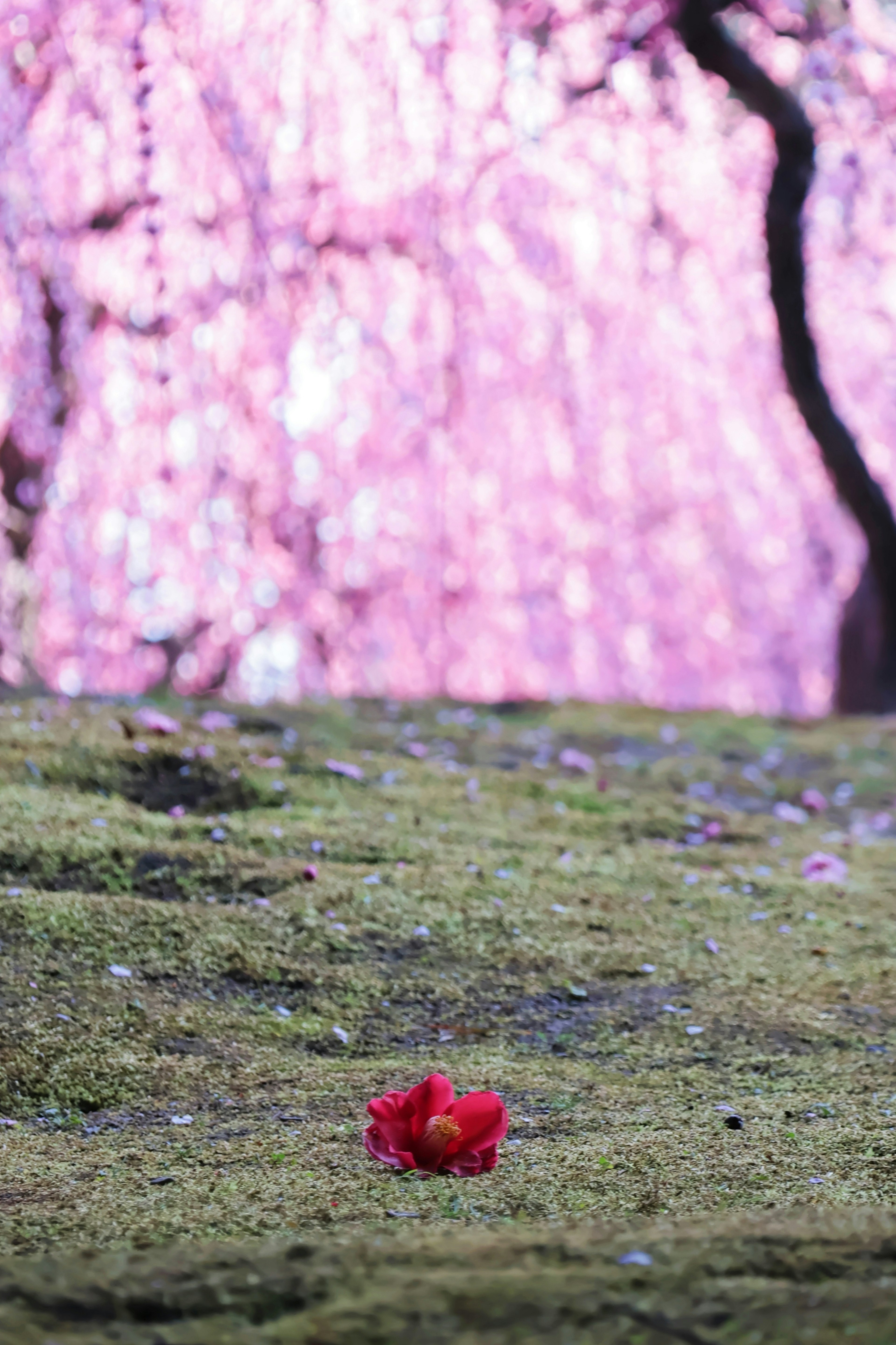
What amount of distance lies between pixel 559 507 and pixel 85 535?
127 inches

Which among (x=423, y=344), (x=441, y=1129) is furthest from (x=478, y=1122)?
(x=423, y=344)

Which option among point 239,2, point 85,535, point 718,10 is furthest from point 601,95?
point 85,535

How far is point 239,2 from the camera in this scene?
5973mm

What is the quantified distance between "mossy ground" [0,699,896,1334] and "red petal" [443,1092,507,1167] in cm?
5

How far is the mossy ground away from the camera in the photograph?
1.52 metres

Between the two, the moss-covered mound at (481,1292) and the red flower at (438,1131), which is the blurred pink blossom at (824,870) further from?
the moss-covered mound at (481,1292)

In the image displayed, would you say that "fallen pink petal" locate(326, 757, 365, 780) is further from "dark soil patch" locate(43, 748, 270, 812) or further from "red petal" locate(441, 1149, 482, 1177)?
"red petal" locate(441, 1149, 482, 1177)

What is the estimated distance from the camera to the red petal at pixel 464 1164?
1.54 meters

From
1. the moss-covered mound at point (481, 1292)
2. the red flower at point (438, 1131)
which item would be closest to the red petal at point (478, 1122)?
the red flower at point (438, 1131)

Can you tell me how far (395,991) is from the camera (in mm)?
2387

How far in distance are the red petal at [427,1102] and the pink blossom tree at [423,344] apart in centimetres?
510

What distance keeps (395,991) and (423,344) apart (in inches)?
230

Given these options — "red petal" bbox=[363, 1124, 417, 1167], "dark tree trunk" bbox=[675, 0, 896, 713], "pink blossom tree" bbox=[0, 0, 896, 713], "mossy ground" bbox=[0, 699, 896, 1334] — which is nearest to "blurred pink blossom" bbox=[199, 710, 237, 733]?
"mossy ground" bbox=[0, 699, 896, 1334]

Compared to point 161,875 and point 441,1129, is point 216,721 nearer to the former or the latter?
point 161,875
